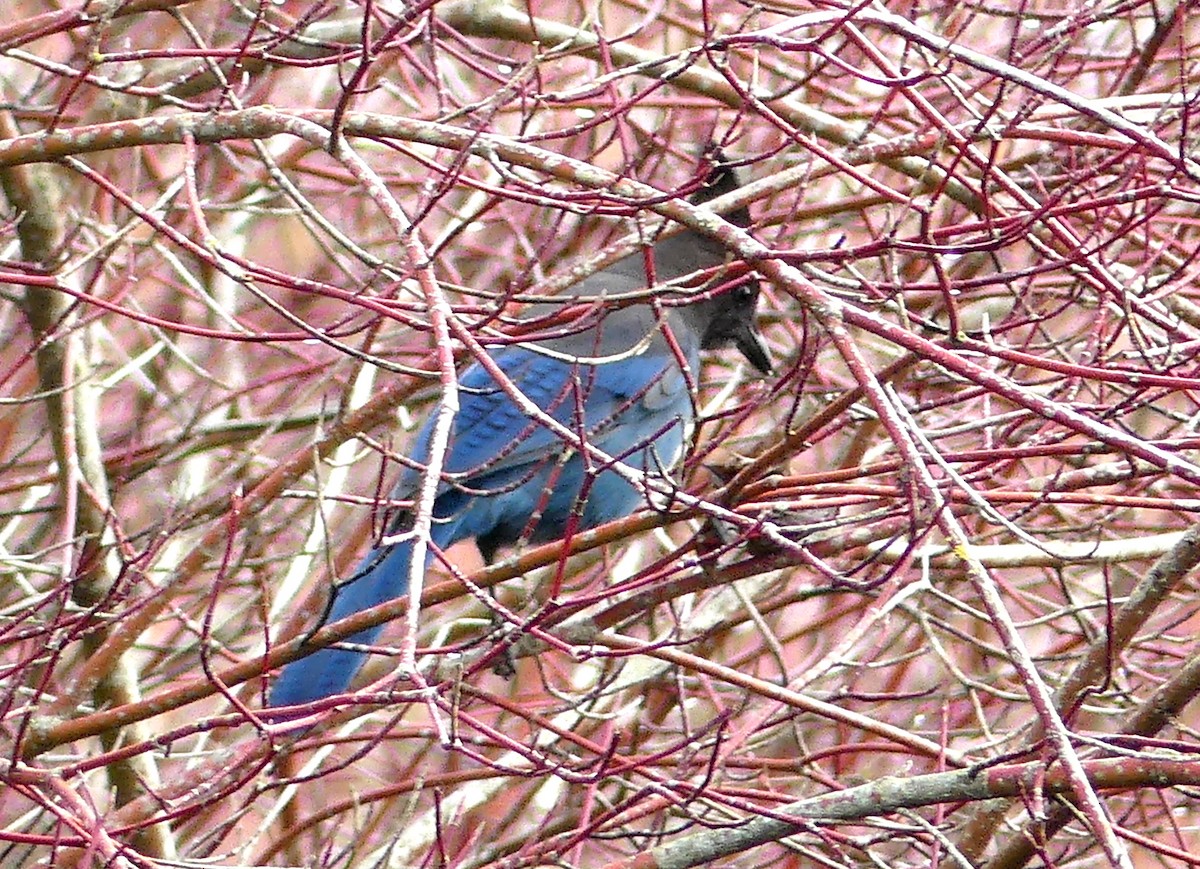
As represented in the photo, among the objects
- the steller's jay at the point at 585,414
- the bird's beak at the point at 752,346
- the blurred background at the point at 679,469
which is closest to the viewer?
the blurred background at the point at 679,469

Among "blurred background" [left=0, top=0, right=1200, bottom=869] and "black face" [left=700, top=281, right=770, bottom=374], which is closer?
"blurred background" [left=0, top=0, right=1200, bottom=869]

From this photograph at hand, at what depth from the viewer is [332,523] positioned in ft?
18.6

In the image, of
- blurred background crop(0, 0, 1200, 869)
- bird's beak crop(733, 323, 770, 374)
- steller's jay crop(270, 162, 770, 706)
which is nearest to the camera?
blurred background crop(0, 0, 1200, 869)

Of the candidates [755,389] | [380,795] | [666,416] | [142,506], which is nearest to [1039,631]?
[755,389]

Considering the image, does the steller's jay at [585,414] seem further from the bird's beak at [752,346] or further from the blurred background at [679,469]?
the blurred background at [679,469]

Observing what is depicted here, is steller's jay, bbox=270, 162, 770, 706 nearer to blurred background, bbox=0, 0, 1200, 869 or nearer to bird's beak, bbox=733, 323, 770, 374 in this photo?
bird's beak, bbox=733, 323, 770, 374

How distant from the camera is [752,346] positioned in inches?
216

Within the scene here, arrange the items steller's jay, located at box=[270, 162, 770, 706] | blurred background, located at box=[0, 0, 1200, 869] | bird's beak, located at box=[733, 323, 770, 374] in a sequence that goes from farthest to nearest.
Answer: bird's beak, located at box=[733, 323, 770, 374]
steller's jay, located at box=[270, 162, 770, 706]
blurred background, located at box=[0, 0, 1200, 869]

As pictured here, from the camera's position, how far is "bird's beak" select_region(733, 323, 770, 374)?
5.46 m

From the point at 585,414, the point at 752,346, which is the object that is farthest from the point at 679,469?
the point at 752,346

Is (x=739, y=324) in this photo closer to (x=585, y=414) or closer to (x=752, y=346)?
(x=752, y=346)

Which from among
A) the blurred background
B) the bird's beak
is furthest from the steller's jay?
the blurred background

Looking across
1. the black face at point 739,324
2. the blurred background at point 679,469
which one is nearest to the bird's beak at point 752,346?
the black face at point 739,324

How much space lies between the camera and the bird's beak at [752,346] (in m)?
5.46
